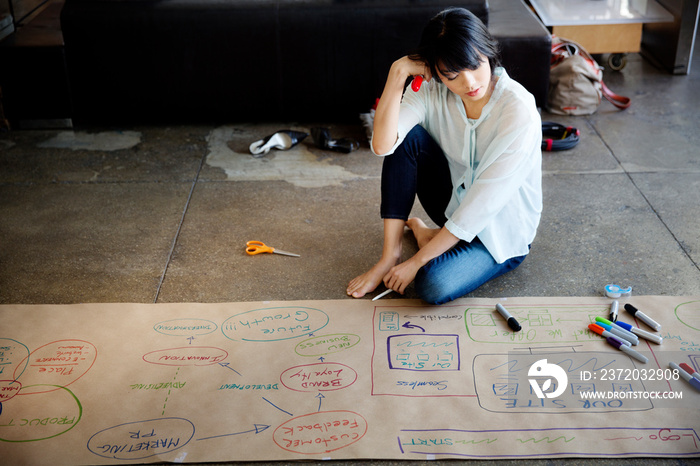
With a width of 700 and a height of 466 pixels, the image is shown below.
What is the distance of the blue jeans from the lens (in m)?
1.88

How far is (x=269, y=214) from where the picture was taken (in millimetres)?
2518

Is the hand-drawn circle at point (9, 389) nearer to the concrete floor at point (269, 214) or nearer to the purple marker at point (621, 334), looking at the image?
the concrete floor at point (269, 214)

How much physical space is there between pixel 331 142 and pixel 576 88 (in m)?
1.28

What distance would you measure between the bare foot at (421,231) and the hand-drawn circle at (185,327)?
0.74m

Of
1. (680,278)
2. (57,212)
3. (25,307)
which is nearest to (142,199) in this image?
(57,212)

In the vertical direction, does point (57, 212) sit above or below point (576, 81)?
below

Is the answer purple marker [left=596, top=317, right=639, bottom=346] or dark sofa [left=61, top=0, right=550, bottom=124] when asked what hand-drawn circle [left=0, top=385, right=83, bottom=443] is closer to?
purple marker [left=596, top=317, right=639, bottom=346]

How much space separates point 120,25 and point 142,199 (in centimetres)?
103

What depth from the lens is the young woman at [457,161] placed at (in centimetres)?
169

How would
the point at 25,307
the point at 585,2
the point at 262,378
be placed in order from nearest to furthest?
1. the point at 262,378
2. the point at 25,307
3. the point at 585,2

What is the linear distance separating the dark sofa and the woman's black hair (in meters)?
1.51

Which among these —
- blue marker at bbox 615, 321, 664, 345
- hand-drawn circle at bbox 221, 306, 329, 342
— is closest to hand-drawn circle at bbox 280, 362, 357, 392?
hand-drawn circle at bbox 221, 306, 329, 342

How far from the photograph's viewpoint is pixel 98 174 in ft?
9.32

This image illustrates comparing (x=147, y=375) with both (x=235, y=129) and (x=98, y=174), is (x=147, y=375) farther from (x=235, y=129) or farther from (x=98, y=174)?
(x=235, y=129)
